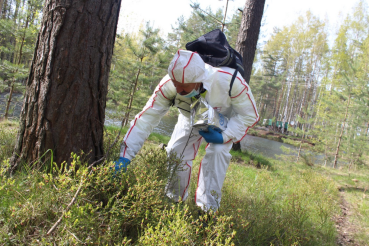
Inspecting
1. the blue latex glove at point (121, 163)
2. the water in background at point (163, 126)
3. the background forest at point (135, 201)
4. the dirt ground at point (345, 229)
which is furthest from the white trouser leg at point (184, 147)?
the dirt ground at point (345, 229)

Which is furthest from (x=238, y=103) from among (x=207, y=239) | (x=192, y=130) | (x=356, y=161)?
(x=356, y=161)

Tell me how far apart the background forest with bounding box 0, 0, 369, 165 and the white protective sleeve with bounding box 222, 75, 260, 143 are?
49.2 inches

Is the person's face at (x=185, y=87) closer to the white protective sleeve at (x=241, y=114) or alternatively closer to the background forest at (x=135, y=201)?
the white protective sleeve at (x=241, y=114)

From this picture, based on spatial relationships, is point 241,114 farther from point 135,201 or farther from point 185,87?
point 135,201

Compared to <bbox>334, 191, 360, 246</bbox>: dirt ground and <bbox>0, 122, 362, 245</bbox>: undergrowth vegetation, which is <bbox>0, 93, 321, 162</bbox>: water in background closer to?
<bbox>0, 122, 362, 245</bbox>: undergrowth vegetation

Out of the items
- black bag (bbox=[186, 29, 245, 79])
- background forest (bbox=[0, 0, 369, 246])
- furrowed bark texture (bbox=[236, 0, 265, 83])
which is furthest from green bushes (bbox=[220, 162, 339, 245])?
furrowed bark texture (bbox=[236, 0, 265, 83])

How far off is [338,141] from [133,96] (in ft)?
39.6

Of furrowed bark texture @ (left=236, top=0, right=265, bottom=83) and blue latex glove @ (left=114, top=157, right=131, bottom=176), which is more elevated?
furrowed bark texture @ (left=236, top=0, right=265, bottom=83)

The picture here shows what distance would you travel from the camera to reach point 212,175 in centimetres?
235

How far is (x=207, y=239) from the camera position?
1.53m

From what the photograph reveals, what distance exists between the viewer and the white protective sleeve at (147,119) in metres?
2.22

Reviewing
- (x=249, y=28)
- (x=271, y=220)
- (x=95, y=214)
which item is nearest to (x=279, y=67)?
(x=249, y=28)

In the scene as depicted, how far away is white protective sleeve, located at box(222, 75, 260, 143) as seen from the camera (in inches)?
94.3

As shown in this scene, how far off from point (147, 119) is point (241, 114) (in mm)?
1041
